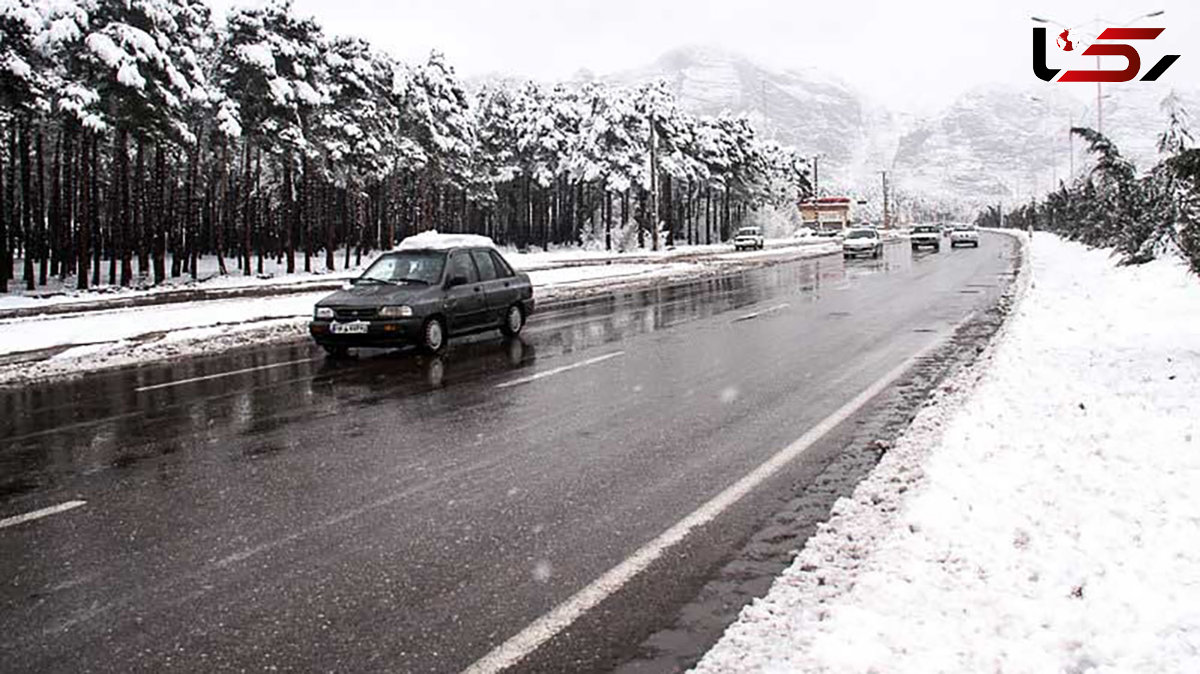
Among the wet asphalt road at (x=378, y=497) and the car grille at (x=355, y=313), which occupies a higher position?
the car grille at (x=355, y=313)

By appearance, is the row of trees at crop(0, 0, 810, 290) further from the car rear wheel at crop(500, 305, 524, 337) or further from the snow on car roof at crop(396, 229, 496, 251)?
the car rear wheel at crop(500, 305, 524, 337)

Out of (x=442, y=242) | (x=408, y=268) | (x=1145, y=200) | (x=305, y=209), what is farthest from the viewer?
(x=305, y=209)

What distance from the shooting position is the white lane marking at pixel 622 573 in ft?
12.8

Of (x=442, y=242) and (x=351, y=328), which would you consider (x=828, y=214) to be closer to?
(x=442, y=242)

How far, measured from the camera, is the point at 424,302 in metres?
13.8

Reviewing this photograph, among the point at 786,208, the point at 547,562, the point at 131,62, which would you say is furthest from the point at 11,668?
the point at 786,208

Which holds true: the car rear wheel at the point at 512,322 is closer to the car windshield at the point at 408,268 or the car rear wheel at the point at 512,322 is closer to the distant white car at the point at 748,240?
the car windshield at the point at 408,268

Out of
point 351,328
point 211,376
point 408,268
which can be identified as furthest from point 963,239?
point 211,376

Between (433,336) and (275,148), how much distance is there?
40498 mm

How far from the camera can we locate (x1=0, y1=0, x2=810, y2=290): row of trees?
3716cm

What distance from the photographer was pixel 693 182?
9394 cm

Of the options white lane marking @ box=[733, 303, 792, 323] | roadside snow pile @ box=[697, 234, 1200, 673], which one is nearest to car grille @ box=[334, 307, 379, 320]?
white lane marking @ box=[733, 303, 792, 323]

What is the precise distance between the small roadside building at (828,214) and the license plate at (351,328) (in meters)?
119

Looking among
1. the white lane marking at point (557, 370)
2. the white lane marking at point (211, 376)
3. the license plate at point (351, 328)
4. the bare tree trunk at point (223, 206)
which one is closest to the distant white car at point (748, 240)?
the bare tree trunk at point (223, 206)
